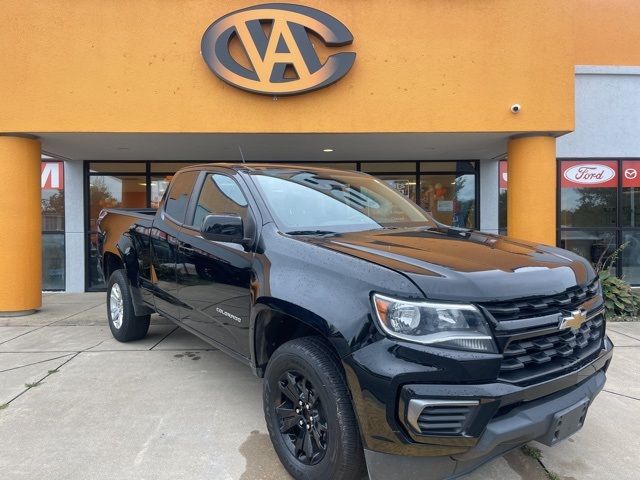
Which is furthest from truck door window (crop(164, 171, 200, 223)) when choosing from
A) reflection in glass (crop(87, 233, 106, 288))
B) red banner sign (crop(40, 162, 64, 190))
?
red banner sign (crop(40, 162, 64, 190))

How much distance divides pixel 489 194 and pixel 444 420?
9276mm

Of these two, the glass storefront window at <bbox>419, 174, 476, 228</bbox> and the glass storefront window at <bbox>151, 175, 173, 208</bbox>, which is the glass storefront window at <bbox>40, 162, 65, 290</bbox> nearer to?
the glass storefront window at <bbox>151, 175, 173, 208</bbox>

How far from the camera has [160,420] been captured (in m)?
3.46

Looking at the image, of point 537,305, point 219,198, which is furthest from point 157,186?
point 537,305

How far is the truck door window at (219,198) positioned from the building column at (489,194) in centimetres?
796

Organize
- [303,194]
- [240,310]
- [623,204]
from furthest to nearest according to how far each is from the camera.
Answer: [623,204] < [303,194] < [240,310]

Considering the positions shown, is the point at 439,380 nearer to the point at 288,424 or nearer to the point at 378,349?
the point at 378,349

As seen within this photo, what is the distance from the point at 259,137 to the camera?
769 centimetres

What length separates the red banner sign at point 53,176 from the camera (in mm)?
10102

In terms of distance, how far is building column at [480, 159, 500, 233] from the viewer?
34.1ft

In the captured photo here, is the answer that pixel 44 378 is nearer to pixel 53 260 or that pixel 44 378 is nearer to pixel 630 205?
pixel 53 260

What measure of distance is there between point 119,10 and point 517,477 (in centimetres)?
796

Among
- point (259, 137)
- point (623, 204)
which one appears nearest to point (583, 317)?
point (259, 137)

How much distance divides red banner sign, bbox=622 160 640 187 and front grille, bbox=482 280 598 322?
31.3 feet
